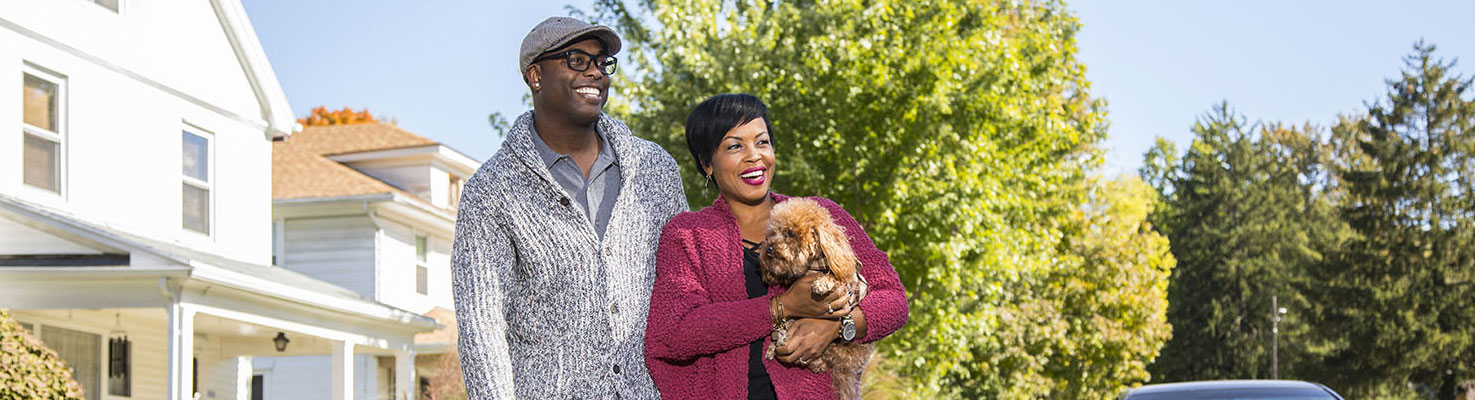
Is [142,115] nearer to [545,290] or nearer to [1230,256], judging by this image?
[545,290]

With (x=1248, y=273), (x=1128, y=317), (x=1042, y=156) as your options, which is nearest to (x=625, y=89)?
(x=1042, y=156)

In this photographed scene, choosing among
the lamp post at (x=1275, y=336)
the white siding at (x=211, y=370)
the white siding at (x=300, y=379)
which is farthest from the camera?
the lamp post at (x=1275, y=336)

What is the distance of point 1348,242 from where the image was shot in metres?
50.8

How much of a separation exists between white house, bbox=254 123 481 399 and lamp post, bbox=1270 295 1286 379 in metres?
38.9

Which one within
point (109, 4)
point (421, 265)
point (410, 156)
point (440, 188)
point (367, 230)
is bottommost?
point (421, 265)

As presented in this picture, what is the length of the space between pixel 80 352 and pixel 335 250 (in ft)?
28.5

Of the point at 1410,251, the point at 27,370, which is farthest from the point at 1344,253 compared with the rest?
the point at 27,370

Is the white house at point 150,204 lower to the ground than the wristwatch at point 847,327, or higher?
higher

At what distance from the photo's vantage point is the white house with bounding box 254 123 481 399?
2433cm

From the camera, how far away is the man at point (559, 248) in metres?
3.59

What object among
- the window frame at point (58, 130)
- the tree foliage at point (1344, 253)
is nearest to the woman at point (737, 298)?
the window frame at point (58, 130)

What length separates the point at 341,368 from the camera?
18562 mm

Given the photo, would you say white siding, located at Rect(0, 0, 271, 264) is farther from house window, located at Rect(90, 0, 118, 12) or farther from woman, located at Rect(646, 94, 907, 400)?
woman, located at Rect(646, 94, 907, 400)

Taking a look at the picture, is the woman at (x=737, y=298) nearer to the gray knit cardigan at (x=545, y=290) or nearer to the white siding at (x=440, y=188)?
the gray knit cardigan at (x=545, y=290)
